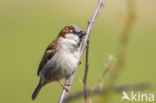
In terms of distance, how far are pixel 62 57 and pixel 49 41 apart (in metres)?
6.52

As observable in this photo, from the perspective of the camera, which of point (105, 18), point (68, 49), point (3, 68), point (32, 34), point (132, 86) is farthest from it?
point (105, 18)

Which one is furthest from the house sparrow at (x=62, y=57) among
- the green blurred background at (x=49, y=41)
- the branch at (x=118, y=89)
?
the green blurred background at (x=49, y=41)

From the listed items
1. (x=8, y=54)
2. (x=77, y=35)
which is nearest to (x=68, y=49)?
(x=77, y=35)

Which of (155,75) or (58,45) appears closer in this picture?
(58,45)

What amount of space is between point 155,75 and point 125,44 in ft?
19.0

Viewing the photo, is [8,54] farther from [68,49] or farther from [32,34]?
[68,49]

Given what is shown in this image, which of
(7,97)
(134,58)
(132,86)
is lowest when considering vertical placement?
(134,58)

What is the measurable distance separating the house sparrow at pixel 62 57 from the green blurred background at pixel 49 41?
10.4 feet

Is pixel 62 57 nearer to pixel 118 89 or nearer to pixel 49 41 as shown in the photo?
pixel 118 89

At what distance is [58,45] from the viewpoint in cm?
220

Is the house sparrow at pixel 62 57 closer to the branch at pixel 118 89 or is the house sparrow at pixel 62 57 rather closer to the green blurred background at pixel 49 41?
the branch at pixel 118 89

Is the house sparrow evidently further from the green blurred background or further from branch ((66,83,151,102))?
the green blurred background

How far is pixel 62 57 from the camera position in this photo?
2.18 meters

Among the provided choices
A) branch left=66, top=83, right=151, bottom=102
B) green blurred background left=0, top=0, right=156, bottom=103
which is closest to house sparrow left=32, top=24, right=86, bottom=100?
branch left=66, top=83, right=151, bottom=102
